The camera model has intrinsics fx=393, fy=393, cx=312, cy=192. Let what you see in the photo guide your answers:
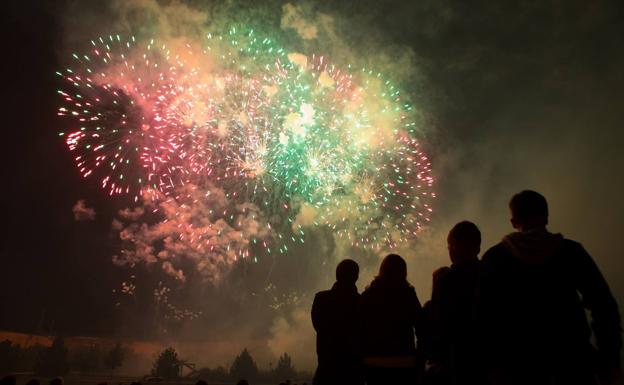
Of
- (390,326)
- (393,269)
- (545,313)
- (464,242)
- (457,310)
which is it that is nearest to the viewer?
(545,313)

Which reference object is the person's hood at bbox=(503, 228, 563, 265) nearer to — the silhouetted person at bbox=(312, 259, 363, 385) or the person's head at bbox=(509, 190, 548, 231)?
the person's head at bbox=(509, 190, 548, 231)

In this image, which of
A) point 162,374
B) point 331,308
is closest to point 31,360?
point 162,374

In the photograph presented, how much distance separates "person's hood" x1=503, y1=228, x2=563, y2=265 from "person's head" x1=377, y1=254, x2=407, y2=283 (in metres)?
1.94

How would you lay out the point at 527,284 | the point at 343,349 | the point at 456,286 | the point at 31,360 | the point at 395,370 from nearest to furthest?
the point at 527,284 < the point at 456,286 < the point at 395,370 < the point at 343,349 < the point at 31,360

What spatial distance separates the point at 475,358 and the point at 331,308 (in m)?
2.72

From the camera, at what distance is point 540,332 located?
3326 mm

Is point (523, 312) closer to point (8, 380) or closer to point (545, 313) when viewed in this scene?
point (545, 313)

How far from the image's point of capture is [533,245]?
353 cm

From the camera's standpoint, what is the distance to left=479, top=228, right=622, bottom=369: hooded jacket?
129 inches

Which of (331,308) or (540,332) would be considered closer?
(540,332)

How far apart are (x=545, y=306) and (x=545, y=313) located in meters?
0.06

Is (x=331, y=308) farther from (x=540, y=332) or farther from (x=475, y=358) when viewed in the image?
(x=540, y=332)

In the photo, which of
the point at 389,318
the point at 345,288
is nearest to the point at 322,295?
the point at 345,288


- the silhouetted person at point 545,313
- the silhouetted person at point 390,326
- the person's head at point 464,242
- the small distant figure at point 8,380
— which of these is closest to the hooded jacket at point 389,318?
the silhouetted person at point 390,326
